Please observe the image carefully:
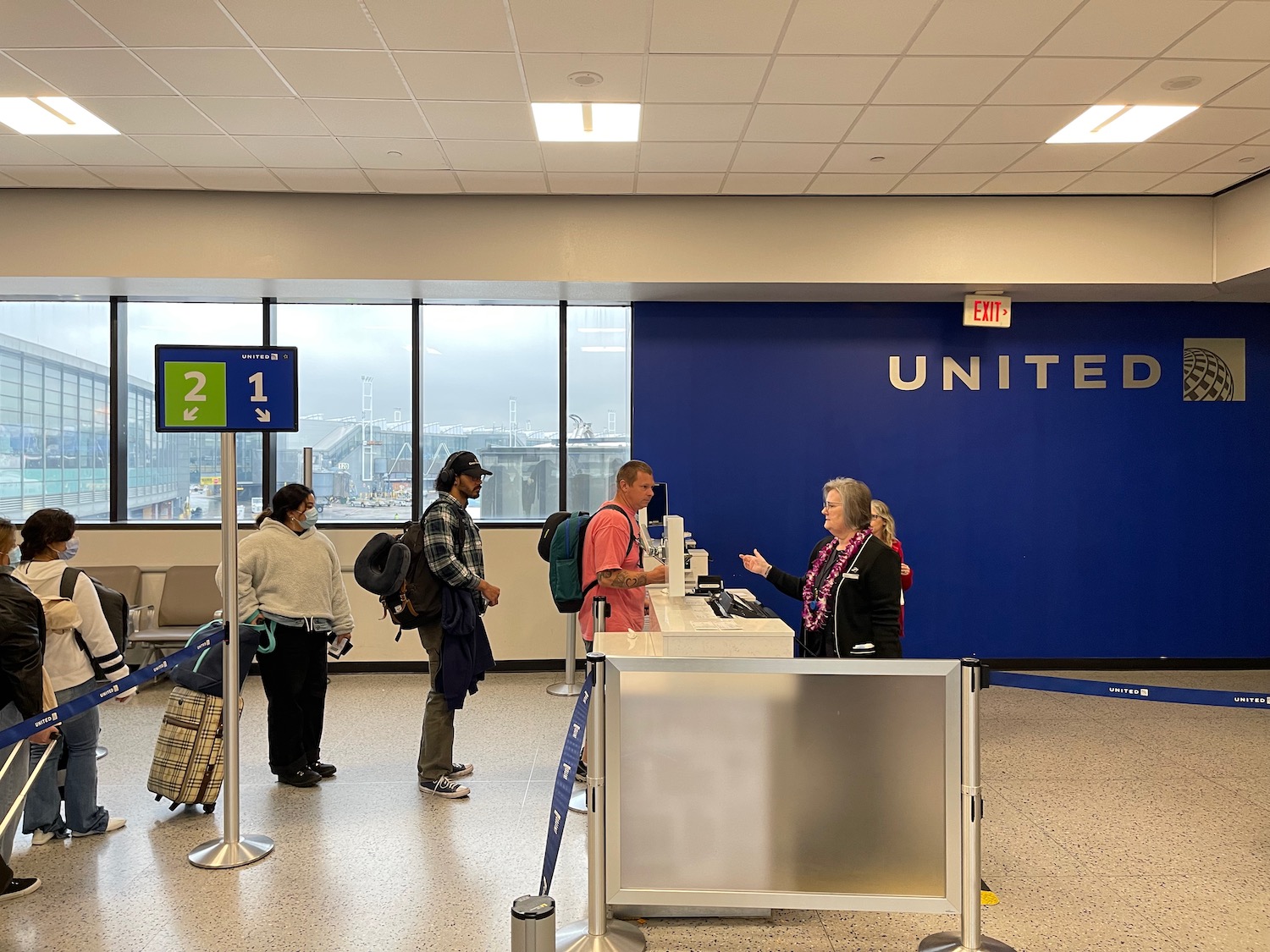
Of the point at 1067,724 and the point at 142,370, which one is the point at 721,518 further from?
the point at 142,370

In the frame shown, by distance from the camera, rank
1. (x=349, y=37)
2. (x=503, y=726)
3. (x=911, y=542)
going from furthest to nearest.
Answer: (x=911, y=542), (x=503, y=726), (x=349, y=37)

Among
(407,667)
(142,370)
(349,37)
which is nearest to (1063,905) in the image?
(349,37)

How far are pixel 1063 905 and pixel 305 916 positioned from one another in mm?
2731

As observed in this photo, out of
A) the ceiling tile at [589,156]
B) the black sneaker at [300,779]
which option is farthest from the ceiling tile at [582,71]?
the black sneaker at [300,779]

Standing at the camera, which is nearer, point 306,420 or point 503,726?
point 503,726

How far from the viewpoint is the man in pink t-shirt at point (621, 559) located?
417cm

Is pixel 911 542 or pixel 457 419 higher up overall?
pixel 457 419

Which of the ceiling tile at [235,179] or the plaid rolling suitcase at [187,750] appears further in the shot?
the ceiling tile at [235,179]

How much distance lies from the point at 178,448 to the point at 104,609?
3676 mm

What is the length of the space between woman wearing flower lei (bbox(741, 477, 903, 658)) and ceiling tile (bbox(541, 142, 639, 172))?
8.29ft

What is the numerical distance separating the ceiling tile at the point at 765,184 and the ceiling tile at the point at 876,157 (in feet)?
0.88

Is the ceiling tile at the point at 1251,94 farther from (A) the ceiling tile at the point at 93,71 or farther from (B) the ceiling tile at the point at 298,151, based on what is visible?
(A) the ceiling tile at the point at 93,71

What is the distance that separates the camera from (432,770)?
14.6 ft

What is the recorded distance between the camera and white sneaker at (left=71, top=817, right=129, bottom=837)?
12.7ft
